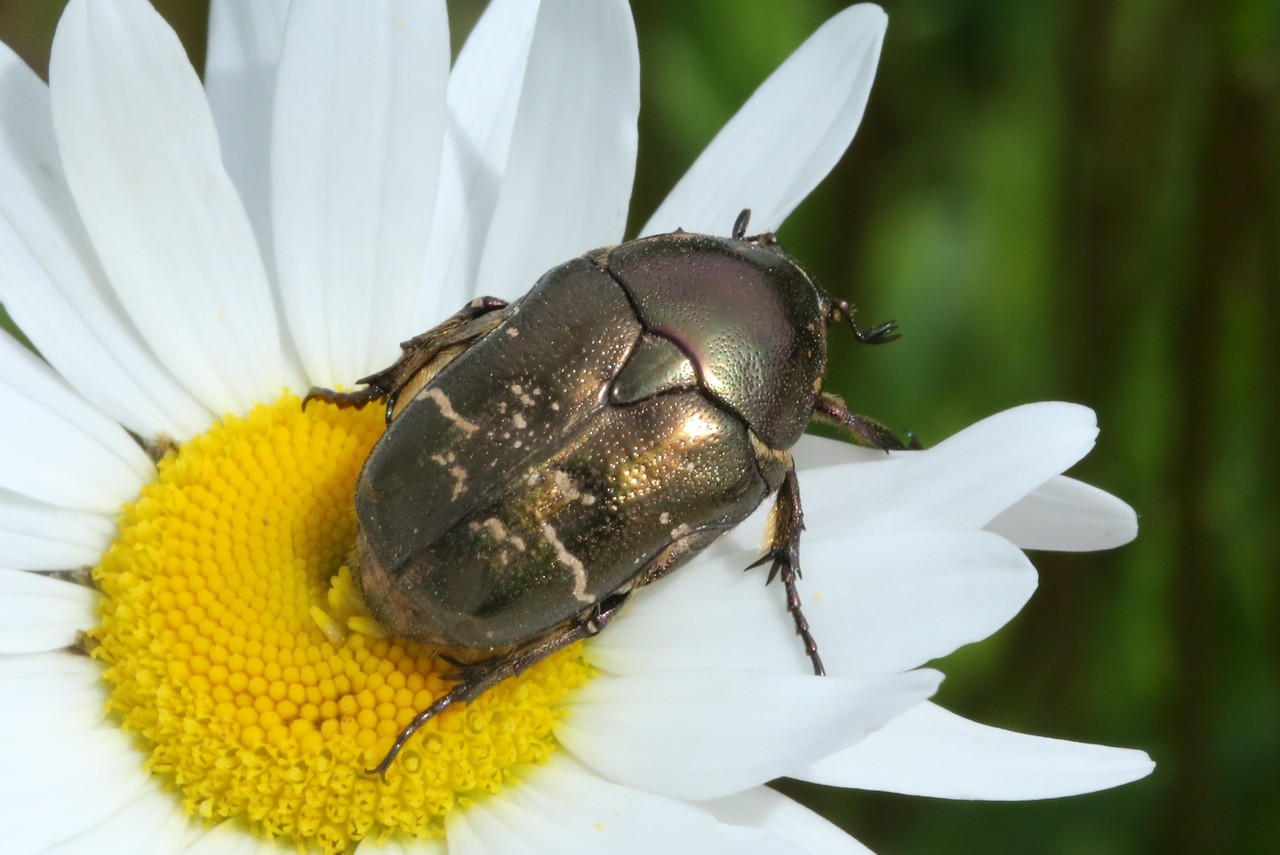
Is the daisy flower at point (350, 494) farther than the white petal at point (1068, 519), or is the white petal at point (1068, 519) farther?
the white petal at point (1068, 519)

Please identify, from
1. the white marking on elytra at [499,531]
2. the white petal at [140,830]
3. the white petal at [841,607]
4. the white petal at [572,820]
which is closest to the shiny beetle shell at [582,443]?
the white marking on elytra at [499,531]

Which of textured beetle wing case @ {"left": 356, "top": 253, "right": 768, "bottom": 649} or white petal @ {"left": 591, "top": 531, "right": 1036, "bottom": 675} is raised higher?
textured beetle wing case @ {"left": 356, "top": 253, "right": 768, "bottom": 649}

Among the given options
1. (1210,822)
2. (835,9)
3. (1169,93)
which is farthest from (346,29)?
(1210,822)

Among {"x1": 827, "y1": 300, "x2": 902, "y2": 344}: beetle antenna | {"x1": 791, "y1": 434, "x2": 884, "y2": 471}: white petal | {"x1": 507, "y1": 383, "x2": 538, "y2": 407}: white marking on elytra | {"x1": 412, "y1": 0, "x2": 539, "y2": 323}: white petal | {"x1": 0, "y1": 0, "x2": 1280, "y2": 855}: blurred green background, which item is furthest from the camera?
{"x1": 0, "y1": 0, "x2": 1280, "y2": 855}: blurred green background

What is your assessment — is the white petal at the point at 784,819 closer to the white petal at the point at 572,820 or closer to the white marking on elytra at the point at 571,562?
the white petal at the point at 572,820

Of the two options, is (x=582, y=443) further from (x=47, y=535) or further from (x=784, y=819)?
(x=47, y=535)

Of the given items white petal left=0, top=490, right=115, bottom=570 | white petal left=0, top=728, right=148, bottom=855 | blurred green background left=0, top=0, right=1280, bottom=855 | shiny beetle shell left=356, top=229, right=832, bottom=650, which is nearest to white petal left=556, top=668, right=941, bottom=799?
shiny beetle shell left=356, top=229, right=832, bottom=650

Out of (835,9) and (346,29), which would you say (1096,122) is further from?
(346,29)

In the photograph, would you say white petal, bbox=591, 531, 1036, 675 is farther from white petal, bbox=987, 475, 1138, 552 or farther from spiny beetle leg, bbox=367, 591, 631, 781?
white petal, bbox=987, 475, 1138, 552
